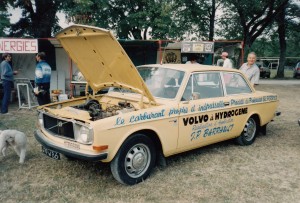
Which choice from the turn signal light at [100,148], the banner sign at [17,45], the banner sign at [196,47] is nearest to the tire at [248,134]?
the turn signal light at [100,148]

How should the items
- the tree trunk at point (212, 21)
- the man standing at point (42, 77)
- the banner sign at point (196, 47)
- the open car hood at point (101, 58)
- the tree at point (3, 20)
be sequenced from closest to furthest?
the open car hood at point (101, 58)
the man standing at point (42, 77)
the banner sign at point (196, 47)
the tree at point (3, 20)
the tree trunk at point (212, 21)

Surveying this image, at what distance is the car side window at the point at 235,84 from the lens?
5.82m

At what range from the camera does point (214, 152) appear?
233 inches

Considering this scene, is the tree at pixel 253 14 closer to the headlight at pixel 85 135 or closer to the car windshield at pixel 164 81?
the car windshield at pixel 164 81

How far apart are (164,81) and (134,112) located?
3.70 feet

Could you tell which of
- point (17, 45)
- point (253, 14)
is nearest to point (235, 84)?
point (17, 45)

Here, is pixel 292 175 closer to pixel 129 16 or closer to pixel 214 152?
pixel 214 152

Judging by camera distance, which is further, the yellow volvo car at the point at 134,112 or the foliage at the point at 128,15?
the foliage at the point at 128,15

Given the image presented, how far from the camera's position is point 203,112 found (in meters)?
5.14

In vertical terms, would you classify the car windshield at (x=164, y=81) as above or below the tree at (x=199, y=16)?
below

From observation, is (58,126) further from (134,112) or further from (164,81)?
(164,81)

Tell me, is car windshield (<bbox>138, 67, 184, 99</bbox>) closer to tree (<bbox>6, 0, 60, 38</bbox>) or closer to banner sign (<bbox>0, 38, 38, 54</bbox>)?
banner sign (<bbox>0, 38, 38, 54</bbox>)

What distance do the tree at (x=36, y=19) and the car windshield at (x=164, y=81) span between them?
56.7 ft

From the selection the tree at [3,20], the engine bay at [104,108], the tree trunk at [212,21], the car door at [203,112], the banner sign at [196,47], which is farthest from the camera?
the tree trunk at [212,21]
